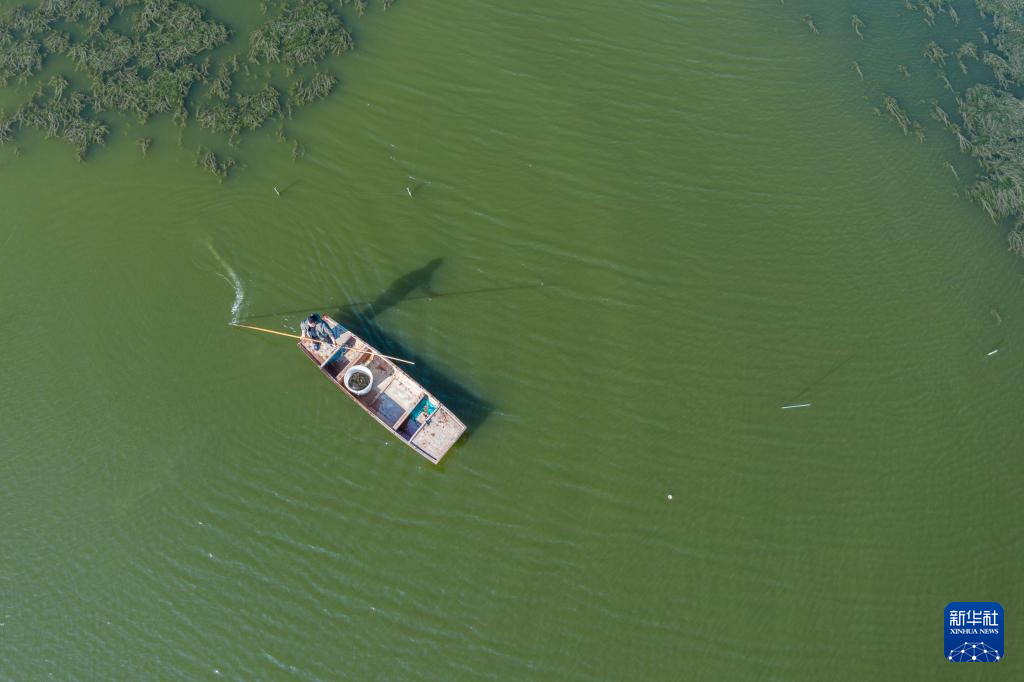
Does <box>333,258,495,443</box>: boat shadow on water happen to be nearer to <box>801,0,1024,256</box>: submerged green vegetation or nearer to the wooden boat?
the wooden boat

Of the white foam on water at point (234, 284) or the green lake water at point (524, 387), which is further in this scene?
the white foam on water at point (234, 284)

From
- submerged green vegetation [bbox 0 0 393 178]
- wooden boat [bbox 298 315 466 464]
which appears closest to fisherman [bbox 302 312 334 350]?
wooden boat [bbox 298 315 466 464]

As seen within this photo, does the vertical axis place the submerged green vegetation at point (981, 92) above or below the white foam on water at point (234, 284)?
above

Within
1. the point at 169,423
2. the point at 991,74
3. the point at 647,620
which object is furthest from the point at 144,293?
the point at 991,74

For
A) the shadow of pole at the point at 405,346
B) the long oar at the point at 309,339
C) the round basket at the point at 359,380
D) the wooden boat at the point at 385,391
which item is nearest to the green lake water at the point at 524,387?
the shadow of pole at the point at 405,346

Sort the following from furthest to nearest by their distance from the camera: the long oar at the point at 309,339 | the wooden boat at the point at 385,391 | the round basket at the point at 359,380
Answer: the long oar at the point at 309,339, the round basket at the point at 359,380, the wooden boat at the point at 385,391

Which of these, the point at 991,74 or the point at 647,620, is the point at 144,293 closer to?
the point at 647,620

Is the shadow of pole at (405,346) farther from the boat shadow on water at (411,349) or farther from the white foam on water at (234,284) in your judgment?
the white foam on water at (234,284)
